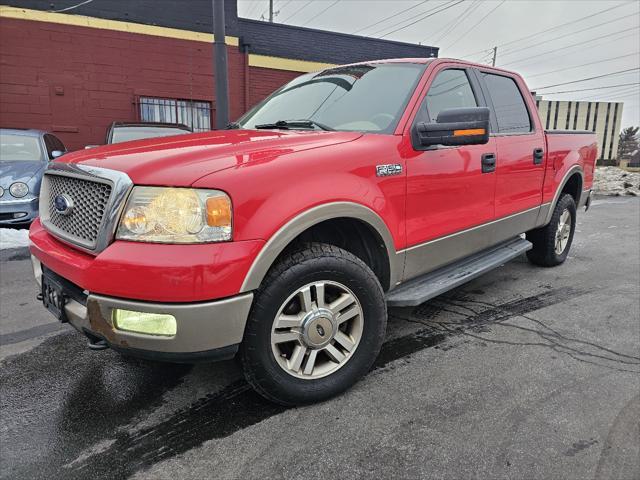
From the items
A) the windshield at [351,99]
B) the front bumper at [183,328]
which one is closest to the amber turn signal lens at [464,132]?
the windshield at [351,99]

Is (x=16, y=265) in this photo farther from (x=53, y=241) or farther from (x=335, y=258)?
(x=335, y=258)

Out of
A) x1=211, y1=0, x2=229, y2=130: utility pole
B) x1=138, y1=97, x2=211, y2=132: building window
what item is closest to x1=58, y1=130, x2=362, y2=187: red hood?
x1=211, y1=0, x2=229, y2=130: utility pole

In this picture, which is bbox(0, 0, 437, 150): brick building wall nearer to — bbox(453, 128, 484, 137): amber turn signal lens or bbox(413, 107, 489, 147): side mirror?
bbox(413, 107, 489, 147): side mirror

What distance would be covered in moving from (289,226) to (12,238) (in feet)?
18.0

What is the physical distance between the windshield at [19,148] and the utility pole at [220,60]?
2.78 metres

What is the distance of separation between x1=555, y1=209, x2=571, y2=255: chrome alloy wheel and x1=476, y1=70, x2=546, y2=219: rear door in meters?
0.82

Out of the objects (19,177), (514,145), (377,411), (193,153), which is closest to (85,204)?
(193,153)

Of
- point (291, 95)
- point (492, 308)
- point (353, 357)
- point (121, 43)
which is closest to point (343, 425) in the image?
point (353, 357)

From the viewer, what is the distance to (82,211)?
7.48ft

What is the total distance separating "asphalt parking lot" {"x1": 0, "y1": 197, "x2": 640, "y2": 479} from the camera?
201 centimetres

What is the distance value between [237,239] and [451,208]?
1.70 m

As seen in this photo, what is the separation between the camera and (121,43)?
39.1 feet

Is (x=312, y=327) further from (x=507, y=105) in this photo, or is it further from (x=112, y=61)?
(x=112, y=61)

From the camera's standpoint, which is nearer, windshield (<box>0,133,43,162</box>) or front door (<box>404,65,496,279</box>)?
front door (<box>404,65,496,279</box>)
